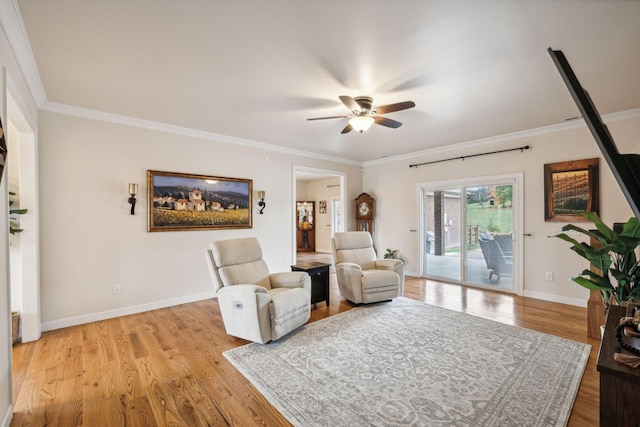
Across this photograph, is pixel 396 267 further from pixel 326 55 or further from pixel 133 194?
pixel 133 194

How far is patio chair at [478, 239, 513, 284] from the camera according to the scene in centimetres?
488

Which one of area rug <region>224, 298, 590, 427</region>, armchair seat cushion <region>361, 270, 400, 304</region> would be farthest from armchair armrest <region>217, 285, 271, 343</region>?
armchair seat cushion <region>361, 270, 400, 304</region>

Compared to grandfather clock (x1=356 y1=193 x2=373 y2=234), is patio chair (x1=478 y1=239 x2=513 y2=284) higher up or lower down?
lower down

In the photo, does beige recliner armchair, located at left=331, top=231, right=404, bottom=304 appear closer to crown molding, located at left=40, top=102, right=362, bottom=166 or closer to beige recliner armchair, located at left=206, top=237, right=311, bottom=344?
beige recliner armchair, located at left=206, top=237, right=311, bottom=344

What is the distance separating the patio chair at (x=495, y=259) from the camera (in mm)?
4879

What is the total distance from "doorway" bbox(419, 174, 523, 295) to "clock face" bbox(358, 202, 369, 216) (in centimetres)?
122

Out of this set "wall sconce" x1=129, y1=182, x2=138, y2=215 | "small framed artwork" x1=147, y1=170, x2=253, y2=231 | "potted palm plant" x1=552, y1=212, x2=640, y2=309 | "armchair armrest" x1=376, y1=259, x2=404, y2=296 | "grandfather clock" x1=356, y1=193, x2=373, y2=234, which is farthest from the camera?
"grandfather clock" x1=356, y1=193, x2=373, y2=234

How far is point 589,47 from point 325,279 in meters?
3.53

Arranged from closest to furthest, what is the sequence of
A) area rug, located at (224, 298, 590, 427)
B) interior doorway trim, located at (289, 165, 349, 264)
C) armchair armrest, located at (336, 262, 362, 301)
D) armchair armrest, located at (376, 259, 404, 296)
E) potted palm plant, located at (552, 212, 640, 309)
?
1. area rug, located at (224, 298, 590, 427)
2. potted palm plant, located at (552, 212, 640, 309)
3. armchair armrest, located at (336, 262, 362, 301)
4. armchair armrest, located at (376, 259, 404, 296)
5. interior doorway trim, located at (289, 165, 349, 264)

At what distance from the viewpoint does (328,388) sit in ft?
7.24

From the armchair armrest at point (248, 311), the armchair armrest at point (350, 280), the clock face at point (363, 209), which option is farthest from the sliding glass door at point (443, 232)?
the armchair armrest at point (248, 311)

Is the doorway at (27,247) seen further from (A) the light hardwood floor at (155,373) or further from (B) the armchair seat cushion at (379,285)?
(B) the armchair seat cushion at (379,285)

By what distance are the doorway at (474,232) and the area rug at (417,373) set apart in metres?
1.88

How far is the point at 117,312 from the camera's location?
3.76 metres
